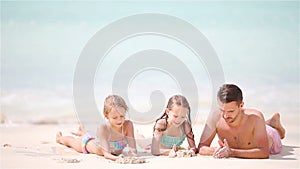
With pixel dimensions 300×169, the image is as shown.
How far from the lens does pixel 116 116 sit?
4.62m

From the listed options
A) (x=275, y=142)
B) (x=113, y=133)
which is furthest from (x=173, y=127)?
(x=275, y=142)

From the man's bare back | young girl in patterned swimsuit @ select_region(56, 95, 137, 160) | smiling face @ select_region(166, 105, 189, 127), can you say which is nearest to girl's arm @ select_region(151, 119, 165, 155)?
smiling face @ select_region(166, 105, 189, 127)

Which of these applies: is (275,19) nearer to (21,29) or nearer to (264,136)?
(21,29)

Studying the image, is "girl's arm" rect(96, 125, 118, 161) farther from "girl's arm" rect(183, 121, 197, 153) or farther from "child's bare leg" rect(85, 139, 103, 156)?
"girl's arm" rect(183, 121, 197, 153)

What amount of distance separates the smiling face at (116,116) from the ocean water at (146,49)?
5815 mm

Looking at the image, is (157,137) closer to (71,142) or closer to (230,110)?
(230,110)

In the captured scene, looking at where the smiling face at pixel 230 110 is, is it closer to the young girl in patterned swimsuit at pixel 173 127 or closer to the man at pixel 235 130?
the man at pixel 235 130

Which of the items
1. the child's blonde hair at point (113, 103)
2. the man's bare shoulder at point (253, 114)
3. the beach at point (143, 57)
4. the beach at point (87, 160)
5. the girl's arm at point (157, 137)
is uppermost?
the beach at point (143, 57)

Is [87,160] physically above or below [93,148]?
below

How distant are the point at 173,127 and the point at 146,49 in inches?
318

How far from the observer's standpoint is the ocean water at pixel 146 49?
11438 mm

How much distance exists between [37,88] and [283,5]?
8490 millimetres

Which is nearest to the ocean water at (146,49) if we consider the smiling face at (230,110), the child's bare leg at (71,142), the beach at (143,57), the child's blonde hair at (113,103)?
the beach at (143,57)

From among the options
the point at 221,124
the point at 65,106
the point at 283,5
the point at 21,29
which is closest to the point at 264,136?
the point at 221,124
